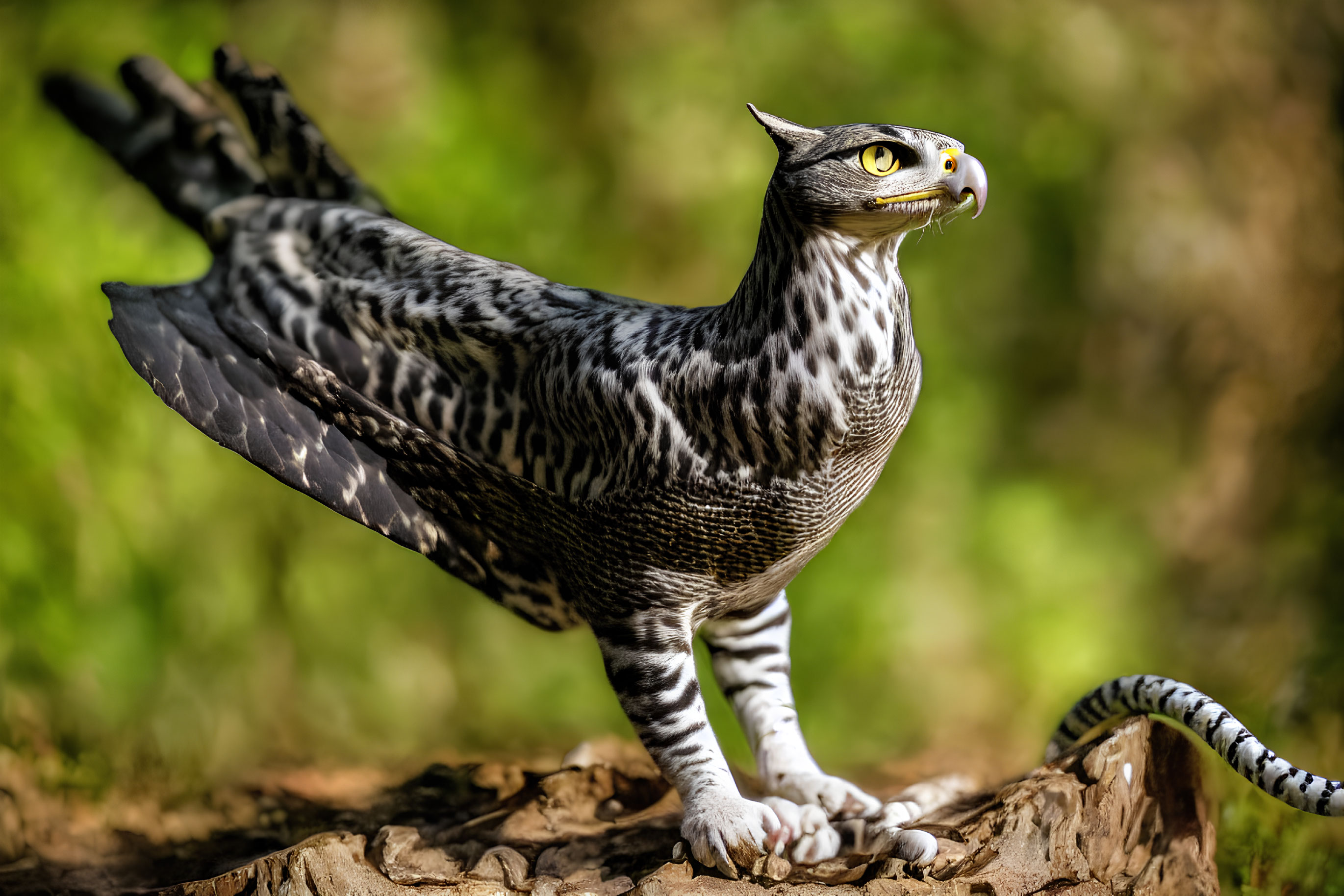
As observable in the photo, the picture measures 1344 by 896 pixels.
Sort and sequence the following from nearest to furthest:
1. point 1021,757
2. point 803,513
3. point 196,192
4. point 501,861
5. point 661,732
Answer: point 803,513, point 661,732, point 501,861, point 196,192, point 1021,757

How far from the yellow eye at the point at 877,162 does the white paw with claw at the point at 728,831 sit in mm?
696

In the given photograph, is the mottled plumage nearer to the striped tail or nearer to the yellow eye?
the yellow eye

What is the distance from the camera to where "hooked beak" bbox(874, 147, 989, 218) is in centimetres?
105

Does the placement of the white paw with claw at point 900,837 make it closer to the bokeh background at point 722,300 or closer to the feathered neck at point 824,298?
the feathered neck at point 824,298

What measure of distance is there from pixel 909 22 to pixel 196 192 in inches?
54.6

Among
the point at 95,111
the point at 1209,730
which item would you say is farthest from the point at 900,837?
the point at 95,111

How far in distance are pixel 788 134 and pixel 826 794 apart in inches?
32.2

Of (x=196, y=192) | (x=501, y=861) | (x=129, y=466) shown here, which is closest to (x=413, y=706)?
(x=129, y=466)

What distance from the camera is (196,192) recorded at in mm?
1657

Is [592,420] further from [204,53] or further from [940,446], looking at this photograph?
[204,53]

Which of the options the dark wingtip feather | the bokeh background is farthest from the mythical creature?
the bokeh background

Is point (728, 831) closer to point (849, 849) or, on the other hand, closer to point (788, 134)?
point (849, 849)

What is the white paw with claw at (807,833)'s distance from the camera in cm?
133

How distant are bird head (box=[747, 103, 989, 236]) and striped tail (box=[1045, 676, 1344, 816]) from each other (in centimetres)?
66
